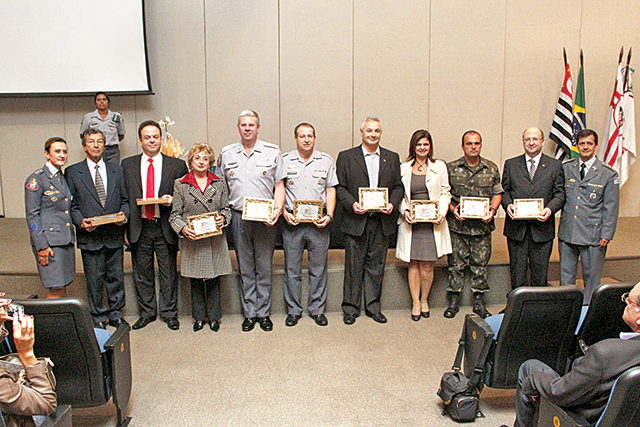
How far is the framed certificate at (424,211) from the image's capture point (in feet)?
12.4

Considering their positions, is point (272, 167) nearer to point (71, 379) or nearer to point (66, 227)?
point (66, 227)

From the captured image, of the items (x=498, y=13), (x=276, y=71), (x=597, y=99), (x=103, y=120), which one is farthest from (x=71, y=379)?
(x=597, y=99)

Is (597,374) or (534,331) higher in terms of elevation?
(597,374)

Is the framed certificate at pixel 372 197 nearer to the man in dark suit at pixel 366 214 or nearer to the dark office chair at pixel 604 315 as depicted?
the man in dark suit at pixel 366 214

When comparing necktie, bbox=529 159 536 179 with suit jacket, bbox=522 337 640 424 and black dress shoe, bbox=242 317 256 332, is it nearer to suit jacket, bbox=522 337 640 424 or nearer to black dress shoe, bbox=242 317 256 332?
suit jacket, bbox=522 337 640 424

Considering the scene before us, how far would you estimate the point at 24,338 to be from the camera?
1548mm

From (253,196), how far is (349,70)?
3.14 m

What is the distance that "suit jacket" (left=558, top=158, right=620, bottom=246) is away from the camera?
3664 mm

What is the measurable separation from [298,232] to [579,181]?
7.61ft

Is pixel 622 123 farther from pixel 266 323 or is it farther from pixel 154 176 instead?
pixel 154 176

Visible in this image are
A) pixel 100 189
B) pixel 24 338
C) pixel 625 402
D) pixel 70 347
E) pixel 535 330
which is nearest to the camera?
pixel 625 402

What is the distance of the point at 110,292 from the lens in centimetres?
371

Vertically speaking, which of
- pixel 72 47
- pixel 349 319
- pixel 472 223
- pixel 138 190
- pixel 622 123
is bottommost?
pixel 349 319

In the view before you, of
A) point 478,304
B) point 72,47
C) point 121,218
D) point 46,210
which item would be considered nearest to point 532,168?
point 478,304
